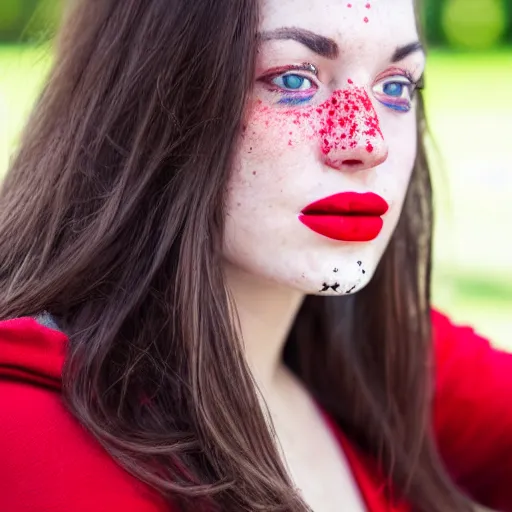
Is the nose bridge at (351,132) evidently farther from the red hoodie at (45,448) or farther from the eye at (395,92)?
the red hoodie at (45,448)

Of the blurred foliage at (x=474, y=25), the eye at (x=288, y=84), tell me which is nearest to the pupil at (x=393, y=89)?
the eye at (x=288, y=84)

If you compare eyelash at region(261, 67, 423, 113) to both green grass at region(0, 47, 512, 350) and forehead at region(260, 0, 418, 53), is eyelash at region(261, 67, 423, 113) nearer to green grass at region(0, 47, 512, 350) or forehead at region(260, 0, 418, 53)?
forehead at region(260, 0, 418, 53)

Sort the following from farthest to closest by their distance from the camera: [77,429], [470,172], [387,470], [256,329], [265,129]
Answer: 1. [470,172]
2. [387,470]
3. [256,329]
4. [265,129]
5. [77,429]

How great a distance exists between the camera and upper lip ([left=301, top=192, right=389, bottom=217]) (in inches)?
41.2

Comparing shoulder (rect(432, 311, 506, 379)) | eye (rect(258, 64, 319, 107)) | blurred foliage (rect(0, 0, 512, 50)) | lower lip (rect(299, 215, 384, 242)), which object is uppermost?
blurred foliage (rect(0, 0, 512, 50))

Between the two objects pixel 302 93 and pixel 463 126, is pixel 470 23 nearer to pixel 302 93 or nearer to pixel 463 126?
pixel 463 126

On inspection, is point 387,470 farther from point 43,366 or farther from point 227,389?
point 43,366

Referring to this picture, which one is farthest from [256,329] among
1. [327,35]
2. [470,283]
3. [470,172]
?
[470,172]

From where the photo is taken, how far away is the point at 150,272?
1020 millimetres

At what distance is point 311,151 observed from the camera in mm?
1041

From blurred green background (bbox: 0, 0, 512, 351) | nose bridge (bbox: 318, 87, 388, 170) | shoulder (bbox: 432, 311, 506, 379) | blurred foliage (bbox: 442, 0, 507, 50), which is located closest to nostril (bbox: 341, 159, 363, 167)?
nose bridge (bbox: 318, 87, 388, 170)

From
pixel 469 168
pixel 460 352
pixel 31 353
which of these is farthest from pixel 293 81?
pixel 469 168

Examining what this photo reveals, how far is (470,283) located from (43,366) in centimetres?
345

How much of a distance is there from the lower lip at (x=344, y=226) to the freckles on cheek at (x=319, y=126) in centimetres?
7
